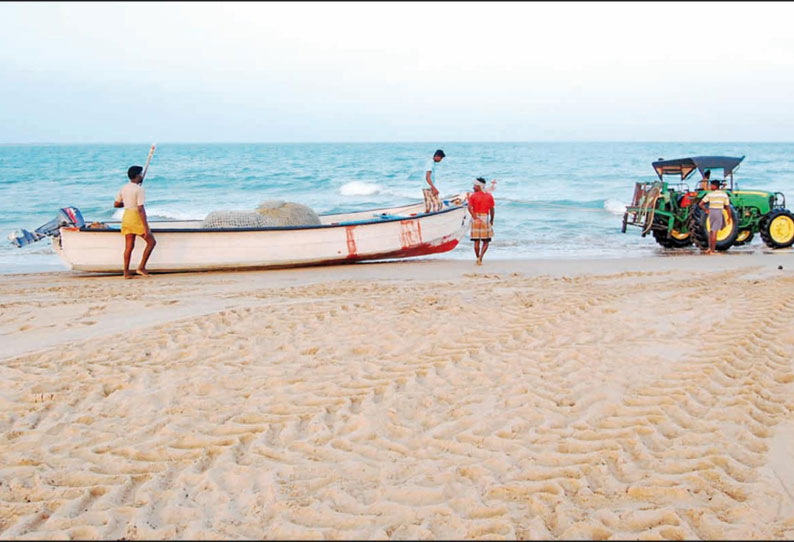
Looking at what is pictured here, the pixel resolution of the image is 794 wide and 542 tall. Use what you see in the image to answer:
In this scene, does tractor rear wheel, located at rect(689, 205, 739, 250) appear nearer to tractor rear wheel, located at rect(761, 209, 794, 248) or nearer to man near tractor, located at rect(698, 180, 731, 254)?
man near tractor, located at rect(698, 180, 731, 254)

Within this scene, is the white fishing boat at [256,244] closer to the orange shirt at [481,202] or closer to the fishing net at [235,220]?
the fishing net at [235,220]

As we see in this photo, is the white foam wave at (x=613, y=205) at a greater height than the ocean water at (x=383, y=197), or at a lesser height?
lesser

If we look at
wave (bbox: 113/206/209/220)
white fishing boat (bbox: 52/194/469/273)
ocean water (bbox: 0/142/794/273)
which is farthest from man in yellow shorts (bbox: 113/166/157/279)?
wave (bbox: 113/206/209/220)

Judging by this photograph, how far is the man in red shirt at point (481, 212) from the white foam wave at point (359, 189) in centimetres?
1835

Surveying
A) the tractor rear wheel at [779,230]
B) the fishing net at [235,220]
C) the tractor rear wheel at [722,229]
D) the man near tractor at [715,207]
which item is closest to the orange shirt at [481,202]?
the fishing net at [235,220]

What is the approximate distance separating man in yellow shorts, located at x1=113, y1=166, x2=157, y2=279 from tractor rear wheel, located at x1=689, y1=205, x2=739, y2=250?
33.7 ft

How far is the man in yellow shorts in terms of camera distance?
9.34m

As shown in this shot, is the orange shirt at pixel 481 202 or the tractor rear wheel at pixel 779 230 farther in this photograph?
the tractor rear wheel at pixel 779 230

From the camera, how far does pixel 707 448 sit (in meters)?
3.76

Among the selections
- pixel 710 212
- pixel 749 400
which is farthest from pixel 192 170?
pixel 749 400

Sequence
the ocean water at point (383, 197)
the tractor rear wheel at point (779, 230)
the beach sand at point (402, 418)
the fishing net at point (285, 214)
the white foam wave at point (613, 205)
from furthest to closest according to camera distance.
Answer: the white foam wave at point (613, 205) < the ocean water at point (383, 197) < the tractor rear wheel at point (779, 230) < the fishing net at point (285, 214) < the beach sand at point (402, 418)

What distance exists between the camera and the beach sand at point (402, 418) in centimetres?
309

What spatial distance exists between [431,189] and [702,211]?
18.3ft

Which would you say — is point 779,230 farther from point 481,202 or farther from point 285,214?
point 285,214
